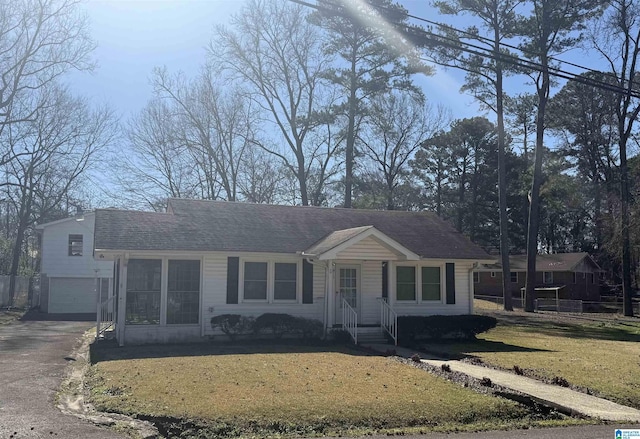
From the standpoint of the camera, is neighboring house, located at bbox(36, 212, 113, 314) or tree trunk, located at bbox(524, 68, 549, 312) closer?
neighboring house, located at bbox(36, 212, 113, 314)

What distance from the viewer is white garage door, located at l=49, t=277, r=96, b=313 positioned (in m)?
32.7

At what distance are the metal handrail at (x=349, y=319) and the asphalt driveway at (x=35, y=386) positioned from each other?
7866mm

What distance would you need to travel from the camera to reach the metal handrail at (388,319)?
1748cm

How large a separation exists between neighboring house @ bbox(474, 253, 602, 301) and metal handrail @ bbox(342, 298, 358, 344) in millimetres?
31659

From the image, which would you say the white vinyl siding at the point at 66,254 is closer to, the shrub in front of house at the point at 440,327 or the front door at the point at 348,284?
the front door at the point at 348,284

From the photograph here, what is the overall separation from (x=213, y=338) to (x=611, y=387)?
35.3 feet

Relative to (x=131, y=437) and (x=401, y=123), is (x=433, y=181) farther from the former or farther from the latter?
(x=131, y=437)

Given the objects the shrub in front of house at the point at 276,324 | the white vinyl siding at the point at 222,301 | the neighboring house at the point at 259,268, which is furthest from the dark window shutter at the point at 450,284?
the shrub in front of house at the point at 276,324

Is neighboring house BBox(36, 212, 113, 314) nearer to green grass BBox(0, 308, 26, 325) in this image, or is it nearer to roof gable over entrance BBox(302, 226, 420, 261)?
green grass BBox(0, 308, 26, 325)

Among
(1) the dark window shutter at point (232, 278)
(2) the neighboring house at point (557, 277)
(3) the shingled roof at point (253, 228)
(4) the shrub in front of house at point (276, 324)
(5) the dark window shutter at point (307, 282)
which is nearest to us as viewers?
(3) the shingled roof at point (253, 228)

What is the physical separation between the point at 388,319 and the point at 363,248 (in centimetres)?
249

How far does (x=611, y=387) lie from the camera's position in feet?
35.9

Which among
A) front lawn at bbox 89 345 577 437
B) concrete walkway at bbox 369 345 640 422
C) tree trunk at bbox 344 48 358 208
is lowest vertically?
concrete walkway at bbox 369 345 640 422

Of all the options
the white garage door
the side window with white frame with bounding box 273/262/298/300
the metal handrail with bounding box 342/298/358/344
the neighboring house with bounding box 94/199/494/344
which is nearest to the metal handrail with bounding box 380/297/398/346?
the neighboring house with bounding box 94/199/494/344
